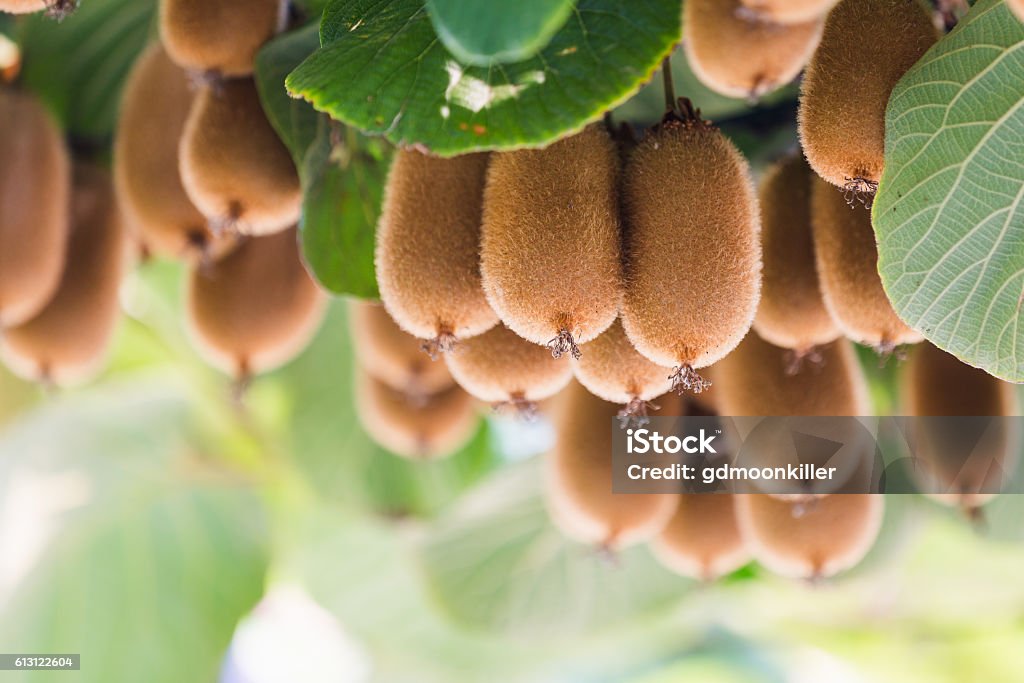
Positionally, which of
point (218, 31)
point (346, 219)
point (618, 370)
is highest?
point (218, 31)

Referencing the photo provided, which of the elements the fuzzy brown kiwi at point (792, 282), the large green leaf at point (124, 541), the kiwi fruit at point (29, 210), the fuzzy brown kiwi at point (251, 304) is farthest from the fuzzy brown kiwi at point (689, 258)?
the large green leaf at point (124, 541)

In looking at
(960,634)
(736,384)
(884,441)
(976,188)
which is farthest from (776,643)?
(976,188)

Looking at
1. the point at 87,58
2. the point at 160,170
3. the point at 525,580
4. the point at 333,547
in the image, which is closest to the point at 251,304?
the point at 160,170

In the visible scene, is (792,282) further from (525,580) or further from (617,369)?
(525,580)

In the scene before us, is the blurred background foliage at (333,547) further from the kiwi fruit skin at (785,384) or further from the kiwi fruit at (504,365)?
the kiwi fruit at (504,365)

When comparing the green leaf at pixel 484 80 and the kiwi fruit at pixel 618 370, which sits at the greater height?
the green leaf at pixel 484 80

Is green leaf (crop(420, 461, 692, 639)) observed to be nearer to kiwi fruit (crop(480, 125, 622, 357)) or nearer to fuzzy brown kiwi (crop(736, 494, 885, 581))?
fuzzy brown kiwi (crop(736, 494, 885, 581))

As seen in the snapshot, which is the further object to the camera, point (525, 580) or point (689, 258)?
point (525, 580)
